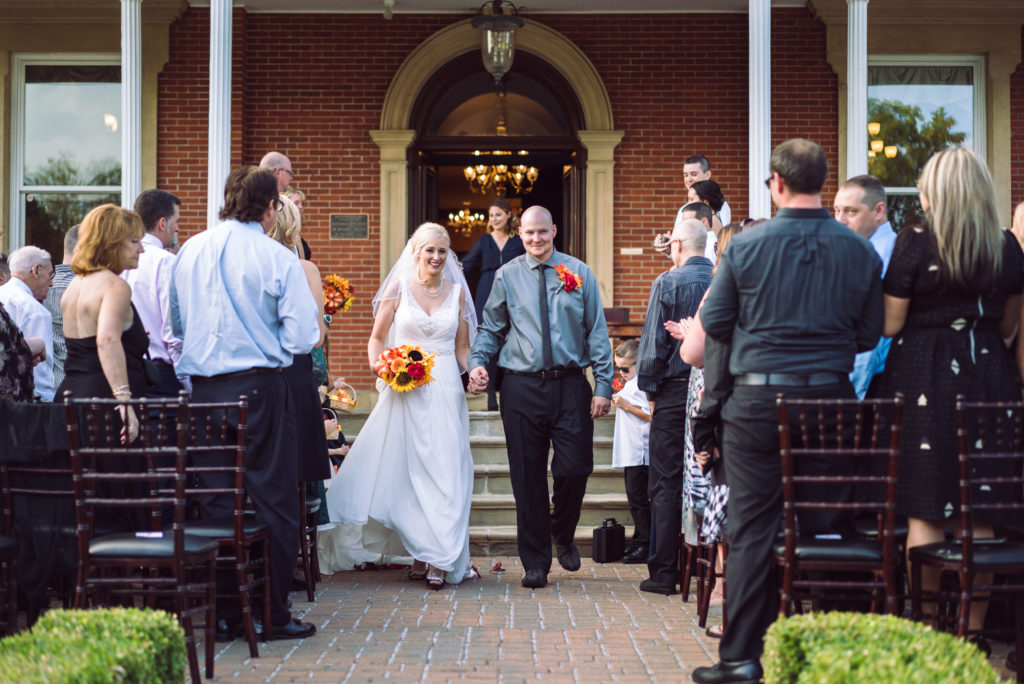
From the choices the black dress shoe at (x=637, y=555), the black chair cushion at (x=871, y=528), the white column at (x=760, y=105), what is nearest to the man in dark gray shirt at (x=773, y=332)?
the black chair cushion at (x=871, y=528)

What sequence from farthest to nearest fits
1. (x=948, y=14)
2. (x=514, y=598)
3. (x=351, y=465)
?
(x=948, y=14), (x=351, y=465), (x=514, y=598)

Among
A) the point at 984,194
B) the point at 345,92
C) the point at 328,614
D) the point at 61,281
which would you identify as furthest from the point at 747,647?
the point at 345,92

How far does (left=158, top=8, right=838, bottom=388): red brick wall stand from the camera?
1164 centimetres

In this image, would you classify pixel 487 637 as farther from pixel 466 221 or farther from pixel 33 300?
pixel 466 221

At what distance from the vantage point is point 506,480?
28.5 feet

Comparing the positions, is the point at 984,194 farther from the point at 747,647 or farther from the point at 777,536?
the point at 747,647

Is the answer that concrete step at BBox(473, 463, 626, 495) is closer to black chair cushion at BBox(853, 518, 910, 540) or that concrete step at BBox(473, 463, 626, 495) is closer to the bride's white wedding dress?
the bride's white wedding dress

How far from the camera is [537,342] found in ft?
22.2

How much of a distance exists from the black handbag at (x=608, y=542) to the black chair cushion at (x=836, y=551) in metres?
3.33

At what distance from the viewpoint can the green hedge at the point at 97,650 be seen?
2.99m

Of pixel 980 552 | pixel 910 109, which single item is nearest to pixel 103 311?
pixel 980 552

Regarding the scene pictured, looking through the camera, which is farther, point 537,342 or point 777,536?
point 537,342

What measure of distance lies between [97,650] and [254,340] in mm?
2230

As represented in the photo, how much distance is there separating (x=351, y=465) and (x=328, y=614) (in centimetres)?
126
